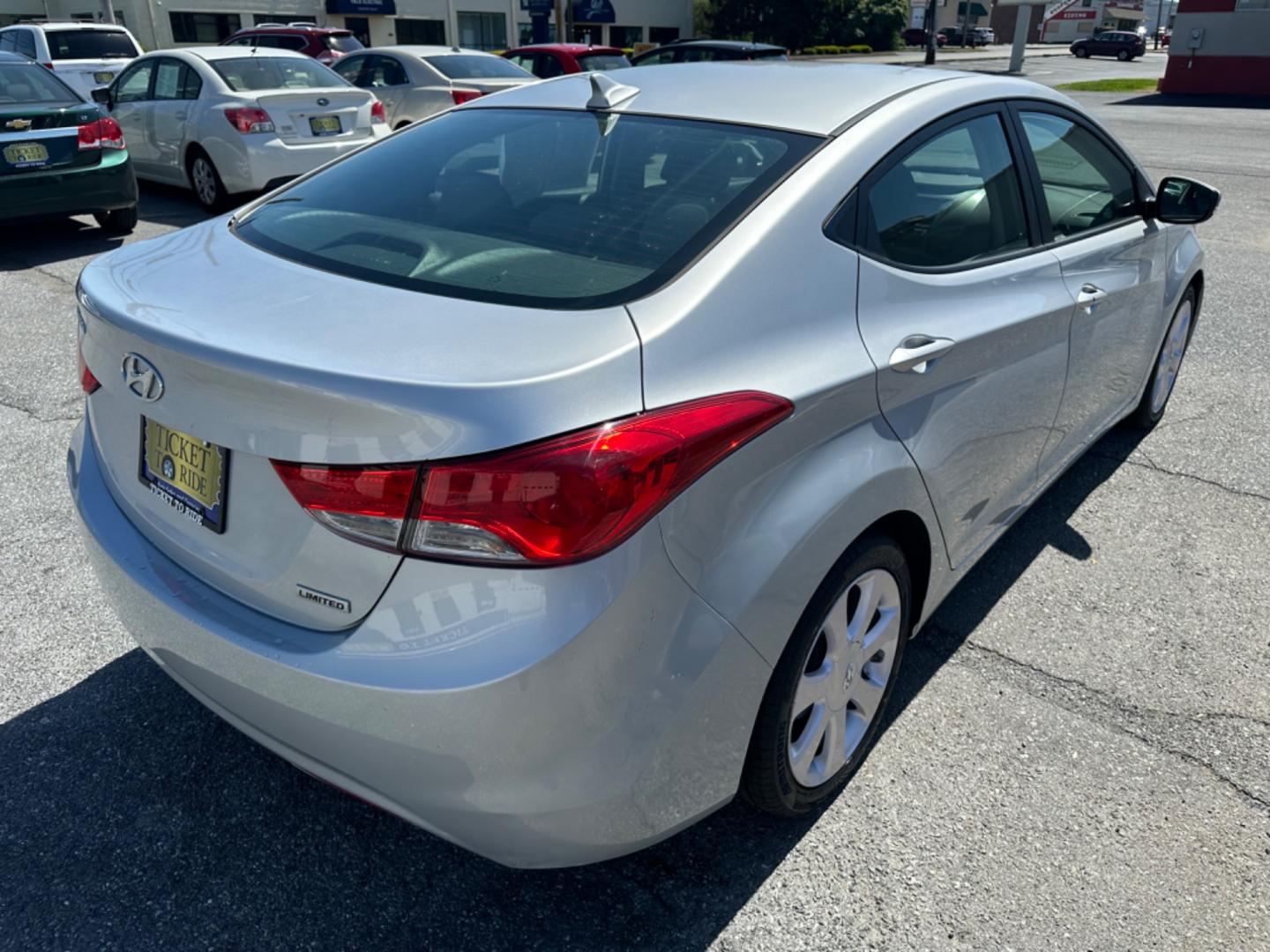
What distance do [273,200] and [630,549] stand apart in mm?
1747

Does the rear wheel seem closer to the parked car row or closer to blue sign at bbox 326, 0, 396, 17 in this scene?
the parked car row

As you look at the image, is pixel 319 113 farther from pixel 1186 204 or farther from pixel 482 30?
pixel 482 30

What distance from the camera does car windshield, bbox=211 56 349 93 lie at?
372 inches

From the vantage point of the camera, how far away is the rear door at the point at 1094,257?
3125 mm

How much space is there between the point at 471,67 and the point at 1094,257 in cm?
1101

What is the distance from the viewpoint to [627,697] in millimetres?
1714

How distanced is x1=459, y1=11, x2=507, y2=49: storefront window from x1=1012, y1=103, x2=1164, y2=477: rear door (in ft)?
138

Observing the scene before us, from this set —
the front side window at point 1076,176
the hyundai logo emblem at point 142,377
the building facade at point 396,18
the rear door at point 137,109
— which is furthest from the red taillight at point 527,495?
the building facade at point 396,18

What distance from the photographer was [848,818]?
242 cm

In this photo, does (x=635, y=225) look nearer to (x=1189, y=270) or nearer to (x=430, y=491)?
(x=430, y=491)

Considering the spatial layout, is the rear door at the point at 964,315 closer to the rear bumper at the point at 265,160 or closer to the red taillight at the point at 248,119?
the rear bumper at the point at 265,160

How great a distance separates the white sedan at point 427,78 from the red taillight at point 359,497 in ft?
36.5

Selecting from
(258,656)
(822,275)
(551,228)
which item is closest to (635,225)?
(551,228)

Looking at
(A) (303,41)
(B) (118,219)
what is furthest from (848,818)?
(A) (303,41)
